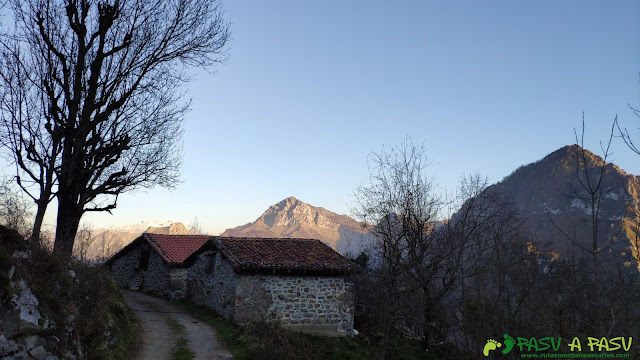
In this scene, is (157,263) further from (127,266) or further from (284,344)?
(284,344)

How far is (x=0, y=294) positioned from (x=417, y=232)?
16252 millimetres

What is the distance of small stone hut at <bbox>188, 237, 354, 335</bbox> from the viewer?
1606 centimetres

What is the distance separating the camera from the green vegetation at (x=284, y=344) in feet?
41.7

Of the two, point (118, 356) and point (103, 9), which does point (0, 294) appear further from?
point (103, 9)

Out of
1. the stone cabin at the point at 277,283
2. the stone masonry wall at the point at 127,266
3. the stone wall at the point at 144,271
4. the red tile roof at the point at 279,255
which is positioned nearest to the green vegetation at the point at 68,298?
the stone cabin at the point at 277,283

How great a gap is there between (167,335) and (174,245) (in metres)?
12.5

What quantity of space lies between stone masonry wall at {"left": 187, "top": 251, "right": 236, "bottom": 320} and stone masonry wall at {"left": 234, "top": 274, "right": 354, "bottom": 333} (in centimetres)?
64

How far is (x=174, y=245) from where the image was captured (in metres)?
25.5

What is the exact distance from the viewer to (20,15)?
1193cm

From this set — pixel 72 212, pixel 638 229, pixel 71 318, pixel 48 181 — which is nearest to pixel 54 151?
pixel 48 181

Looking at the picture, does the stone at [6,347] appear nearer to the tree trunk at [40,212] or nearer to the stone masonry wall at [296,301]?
the tree trunk at [40,212]

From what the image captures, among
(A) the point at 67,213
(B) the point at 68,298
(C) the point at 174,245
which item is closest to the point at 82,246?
(A) the point at 67,213

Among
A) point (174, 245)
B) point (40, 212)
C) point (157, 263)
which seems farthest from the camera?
point (174, 245)

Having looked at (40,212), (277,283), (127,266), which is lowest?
(277,283)
